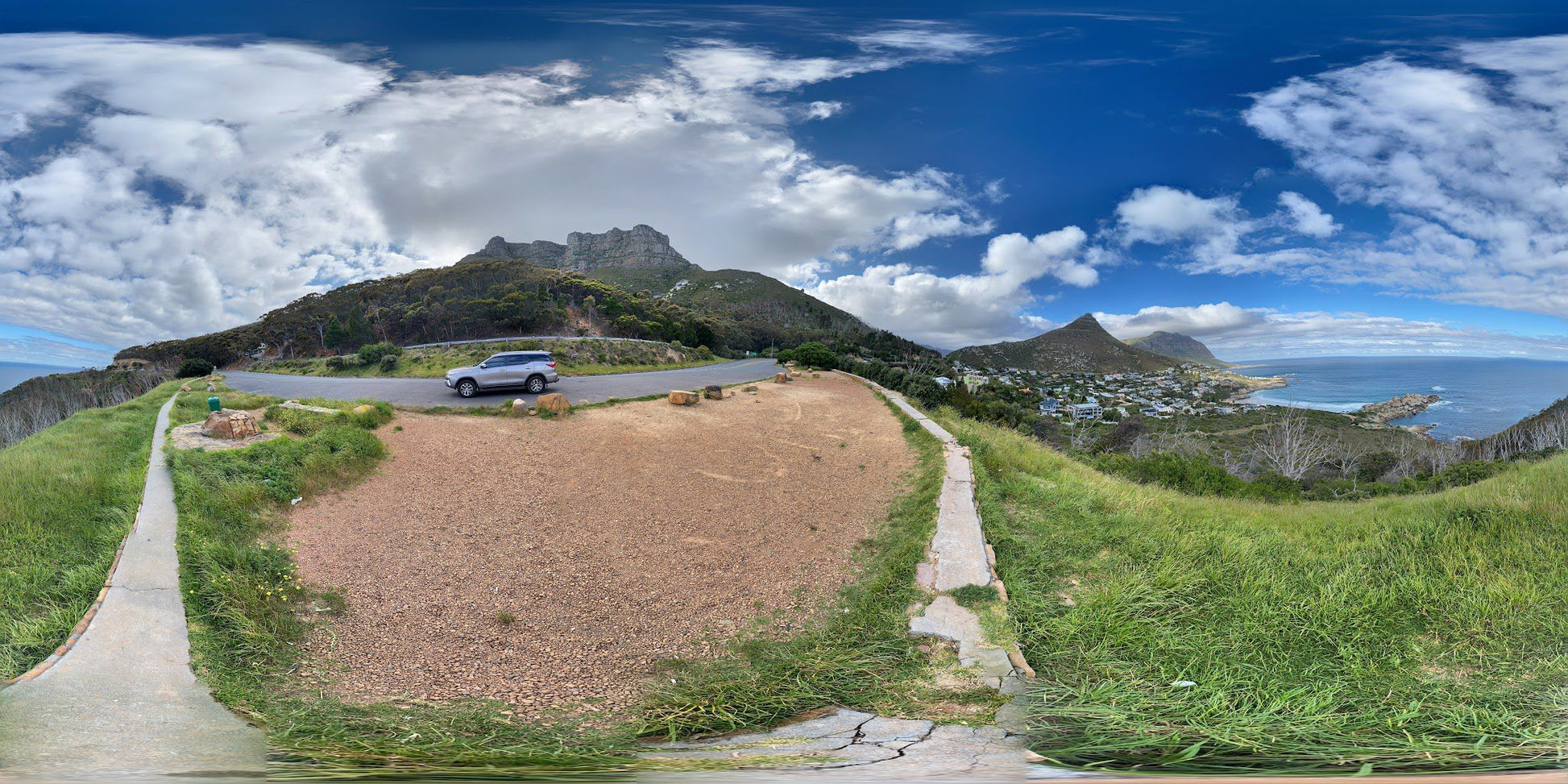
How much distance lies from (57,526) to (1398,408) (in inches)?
2355

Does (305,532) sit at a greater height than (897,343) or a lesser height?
lesser

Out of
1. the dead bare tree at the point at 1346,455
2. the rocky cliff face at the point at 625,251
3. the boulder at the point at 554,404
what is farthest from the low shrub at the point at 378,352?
the rocky cliff face at the point at 625,251

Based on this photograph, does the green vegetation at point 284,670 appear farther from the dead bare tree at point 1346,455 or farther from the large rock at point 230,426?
the dead bare tree at point 1346,455

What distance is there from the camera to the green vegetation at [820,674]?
290cm

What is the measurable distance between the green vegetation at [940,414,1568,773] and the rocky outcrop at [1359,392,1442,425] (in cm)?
4506

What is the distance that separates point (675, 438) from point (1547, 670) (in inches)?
373

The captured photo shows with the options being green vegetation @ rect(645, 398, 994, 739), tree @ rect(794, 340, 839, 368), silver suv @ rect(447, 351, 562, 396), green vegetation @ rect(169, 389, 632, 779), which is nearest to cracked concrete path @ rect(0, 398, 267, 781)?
green vegetation @ rect(169, 389, 632, 779)

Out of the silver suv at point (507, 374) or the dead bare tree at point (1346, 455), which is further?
the dead bare tree at point (1346, 455)

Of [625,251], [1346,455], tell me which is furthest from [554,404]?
[625,251]

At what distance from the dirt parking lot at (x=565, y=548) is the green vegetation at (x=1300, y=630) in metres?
2.10

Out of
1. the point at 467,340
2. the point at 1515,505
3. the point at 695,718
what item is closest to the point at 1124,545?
the point at 1515,505

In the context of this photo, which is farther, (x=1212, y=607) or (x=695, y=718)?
(x=1212, y=607)

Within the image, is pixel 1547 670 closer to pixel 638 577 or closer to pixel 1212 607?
pixel 1212 607

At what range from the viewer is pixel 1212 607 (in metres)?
3.68
